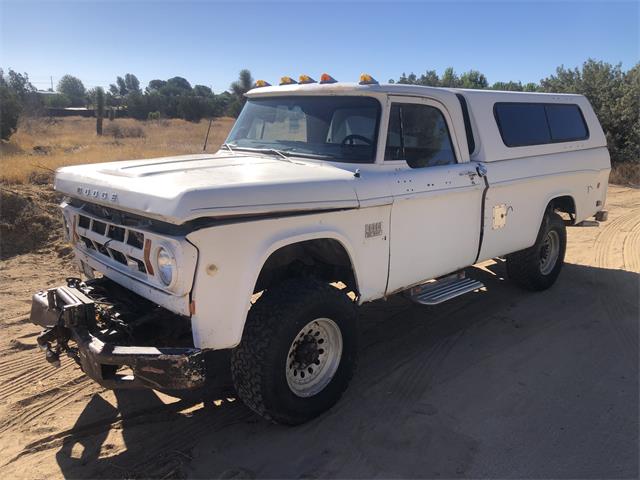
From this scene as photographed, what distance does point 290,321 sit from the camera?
318cm

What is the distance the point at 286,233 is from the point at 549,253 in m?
4.32

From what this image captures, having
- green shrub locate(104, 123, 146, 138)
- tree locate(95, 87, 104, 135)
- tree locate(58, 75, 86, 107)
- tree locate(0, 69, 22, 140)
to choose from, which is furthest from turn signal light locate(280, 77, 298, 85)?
tree locate(58, 75, 86, 107)

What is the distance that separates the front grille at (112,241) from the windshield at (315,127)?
5.02 ft

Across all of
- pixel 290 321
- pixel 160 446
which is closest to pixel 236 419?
pixel 160 446

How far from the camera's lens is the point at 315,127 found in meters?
4.21

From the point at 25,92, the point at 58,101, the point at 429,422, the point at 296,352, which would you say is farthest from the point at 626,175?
the point at 58,101

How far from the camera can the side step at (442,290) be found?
4328 millimetres

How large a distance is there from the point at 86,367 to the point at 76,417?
80 cm

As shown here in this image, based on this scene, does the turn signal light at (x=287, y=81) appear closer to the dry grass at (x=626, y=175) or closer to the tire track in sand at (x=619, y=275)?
the tire track in sand at (x=619, y=275)

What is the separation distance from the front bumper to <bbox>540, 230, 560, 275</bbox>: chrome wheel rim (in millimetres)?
4693

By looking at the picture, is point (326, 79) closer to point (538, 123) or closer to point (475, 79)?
point (538, 123)

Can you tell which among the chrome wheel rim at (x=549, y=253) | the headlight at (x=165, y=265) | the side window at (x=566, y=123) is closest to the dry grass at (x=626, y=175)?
the side window at (x=566, y=123)

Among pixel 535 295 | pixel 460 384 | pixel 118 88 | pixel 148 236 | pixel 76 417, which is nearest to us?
pixel 148 236

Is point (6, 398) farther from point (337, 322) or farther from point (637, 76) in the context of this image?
point (637, 76)
